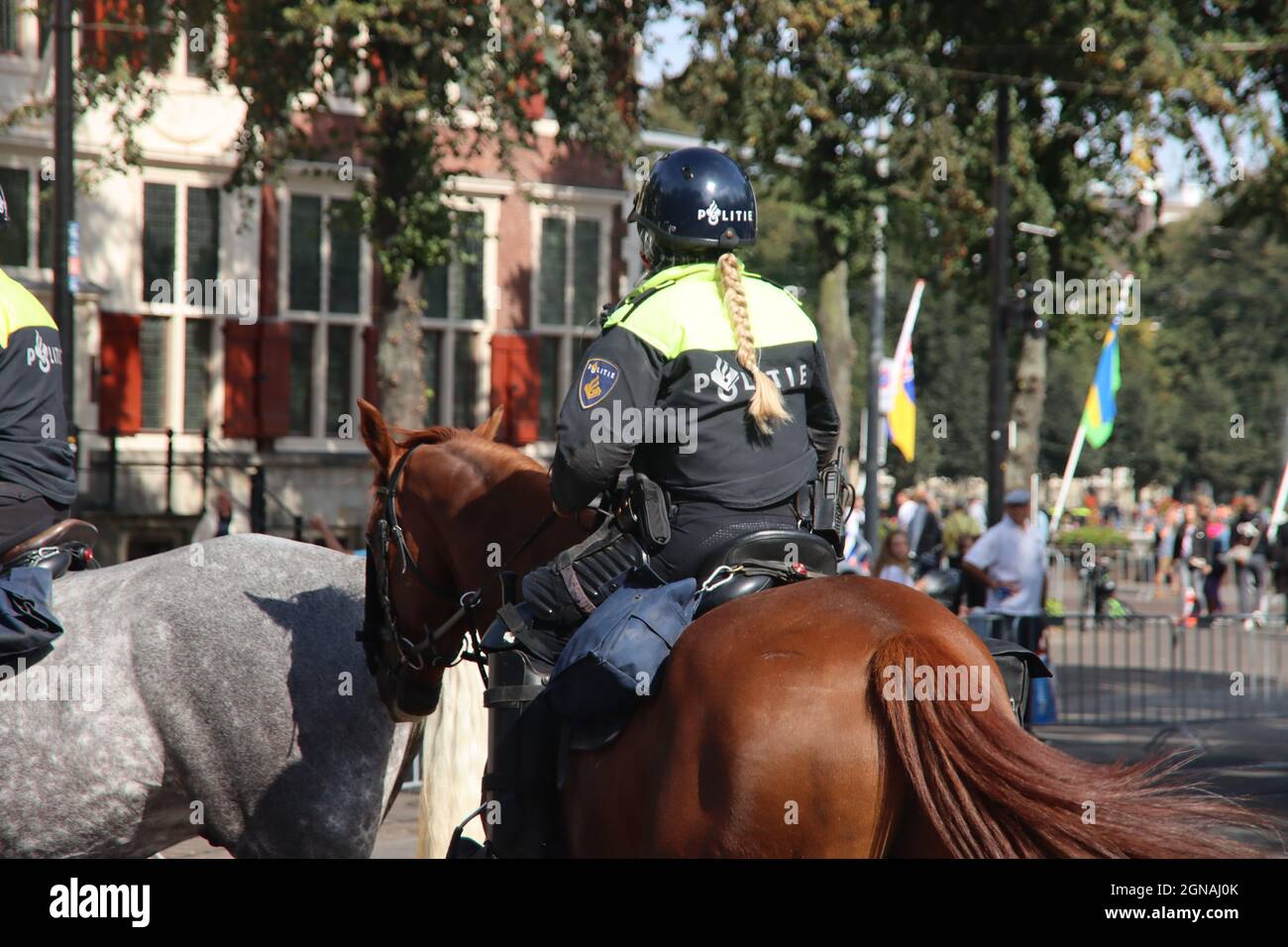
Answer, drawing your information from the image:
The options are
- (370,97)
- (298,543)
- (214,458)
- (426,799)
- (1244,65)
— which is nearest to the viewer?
(298,543)

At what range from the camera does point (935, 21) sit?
19641 mm

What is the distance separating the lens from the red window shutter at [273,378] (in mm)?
20812

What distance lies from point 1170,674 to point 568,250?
38.9 feet

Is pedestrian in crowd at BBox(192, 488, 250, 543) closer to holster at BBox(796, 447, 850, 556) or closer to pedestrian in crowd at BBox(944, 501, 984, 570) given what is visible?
pedestrian in crowd at BBox(944, 501, 984, 570)

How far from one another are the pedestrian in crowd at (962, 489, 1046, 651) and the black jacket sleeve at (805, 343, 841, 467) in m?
8.98

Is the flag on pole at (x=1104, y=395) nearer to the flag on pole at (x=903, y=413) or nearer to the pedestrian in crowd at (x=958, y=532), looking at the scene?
the flag on pole at (x=903, y=413)

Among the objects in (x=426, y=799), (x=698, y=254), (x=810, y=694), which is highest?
(x=698, y=254)

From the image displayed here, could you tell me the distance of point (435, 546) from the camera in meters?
4.88

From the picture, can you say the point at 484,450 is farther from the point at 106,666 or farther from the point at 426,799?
the point at 426,799

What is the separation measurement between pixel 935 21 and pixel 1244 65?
379cm

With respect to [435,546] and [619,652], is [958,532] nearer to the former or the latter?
[435,546]

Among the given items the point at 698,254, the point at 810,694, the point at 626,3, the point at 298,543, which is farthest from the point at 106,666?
the point at 626,3

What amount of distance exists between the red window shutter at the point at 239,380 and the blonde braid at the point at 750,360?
1773cm

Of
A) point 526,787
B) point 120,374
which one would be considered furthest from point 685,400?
point 120,374
